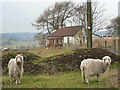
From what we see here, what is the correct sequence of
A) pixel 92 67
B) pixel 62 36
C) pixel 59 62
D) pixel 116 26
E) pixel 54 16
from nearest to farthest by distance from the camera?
pixel 92 67, pixel 59 62, pixel 116 26, pixel 54 16, pixel 62 36

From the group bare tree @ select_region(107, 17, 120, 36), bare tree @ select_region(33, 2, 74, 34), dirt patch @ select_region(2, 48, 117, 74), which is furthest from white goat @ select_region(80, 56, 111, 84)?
bare tree @ select_region(33, 2, 74, 34)

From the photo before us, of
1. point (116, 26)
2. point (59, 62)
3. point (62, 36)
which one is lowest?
point (59, 62)

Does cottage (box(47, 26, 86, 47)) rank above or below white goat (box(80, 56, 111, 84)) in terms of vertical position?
above

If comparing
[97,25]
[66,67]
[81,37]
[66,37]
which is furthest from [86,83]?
[66,37]

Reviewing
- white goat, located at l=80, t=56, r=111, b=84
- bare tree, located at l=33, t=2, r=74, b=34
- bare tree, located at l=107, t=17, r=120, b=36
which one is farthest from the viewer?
bare tree, located at l=33, t=2, r=74, b=34

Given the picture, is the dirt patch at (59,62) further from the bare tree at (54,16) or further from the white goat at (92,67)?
the bare tree at (54,16)

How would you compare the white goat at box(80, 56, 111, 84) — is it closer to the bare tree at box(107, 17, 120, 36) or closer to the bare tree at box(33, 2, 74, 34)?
the bare tree at box(107, 17, 120, 36)

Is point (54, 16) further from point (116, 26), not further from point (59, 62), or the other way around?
point (59, 62)

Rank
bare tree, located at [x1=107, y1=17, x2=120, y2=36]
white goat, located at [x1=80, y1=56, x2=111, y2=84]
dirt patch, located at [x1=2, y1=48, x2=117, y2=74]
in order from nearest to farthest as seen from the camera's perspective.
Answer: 1. white goat, located at [x1=80, y1=56, x2=111, y2=84]
2. dirt patch, located at [x1=2, y1=48, x2=117, y2=74]
3. bare tree, located at [x1=107, y1=17, x2=120, y2=36]

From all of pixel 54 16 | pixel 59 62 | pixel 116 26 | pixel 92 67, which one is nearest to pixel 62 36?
pixel 54 16

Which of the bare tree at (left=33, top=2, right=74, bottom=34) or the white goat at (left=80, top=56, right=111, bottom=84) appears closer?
the white goat at (left=80, top=56, right=111, bottom=84)

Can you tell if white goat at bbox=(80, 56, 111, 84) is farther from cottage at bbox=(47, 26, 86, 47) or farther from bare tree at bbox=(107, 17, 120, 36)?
cottage at bbox=(47, 26, 86, 47)

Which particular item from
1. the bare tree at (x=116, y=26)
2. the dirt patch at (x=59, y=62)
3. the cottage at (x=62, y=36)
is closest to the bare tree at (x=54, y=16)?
the cottage at (x=62, y=36)

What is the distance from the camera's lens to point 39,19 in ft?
166
